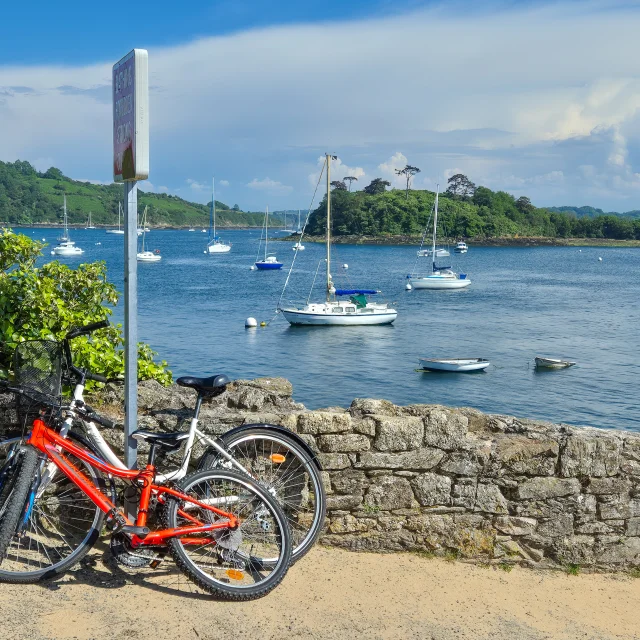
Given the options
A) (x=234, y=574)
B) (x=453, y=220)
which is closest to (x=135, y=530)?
(x=234, y=574)

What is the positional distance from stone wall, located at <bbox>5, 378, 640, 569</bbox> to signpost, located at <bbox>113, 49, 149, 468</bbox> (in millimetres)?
431

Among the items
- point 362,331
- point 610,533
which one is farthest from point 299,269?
point 610,533

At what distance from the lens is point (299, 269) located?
336ft

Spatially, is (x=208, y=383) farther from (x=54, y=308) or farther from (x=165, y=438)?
(x=54, y=308)

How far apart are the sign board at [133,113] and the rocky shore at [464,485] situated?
1.64m

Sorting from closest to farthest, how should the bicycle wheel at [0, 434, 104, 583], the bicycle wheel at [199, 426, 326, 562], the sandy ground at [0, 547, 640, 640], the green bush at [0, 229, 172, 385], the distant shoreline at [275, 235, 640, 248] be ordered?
the sandy ground at [0, 547, 640, 640] < the bicycle wheel at [0, 434, 104, 583] < the bicycle wheel at [199, 426, 326, 562] < the green bush at [0, 229, 172, 385] < the distant shoreline at [275, 235, 640, 248]

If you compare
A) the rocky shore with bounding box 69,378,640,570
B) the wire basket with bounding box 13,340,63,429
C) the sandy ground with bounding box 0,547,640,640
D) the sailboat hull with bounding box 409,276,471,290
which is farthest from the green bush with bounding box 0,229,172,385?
the sailboat hull with bounding box 409,276,471,290

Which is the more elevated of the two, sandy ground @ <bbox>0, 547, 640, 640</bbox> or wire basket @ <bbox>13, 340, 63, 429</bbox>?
wire basket @ <bbox>13, 340, 63, 429</bbox>

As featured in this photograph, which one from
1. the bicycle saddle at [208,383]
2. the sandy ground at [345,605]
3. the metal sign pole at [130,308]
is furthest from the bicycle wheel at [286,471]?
the metal sign pole at [130,308]

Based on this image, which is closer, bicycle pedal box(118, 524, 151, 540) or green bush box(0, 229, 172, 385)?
bicycle pedal box(118, 524, 151, 540)

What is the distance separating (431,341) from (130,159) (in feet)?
140

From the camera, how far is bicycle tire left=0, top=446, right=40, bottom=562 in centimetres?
432

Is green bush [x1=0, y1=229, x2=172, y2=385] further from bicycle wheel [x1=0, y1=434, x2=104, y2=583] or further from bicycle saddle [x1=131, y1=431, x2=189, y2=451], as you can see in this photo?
bicycle saddle [x1=131, y1=431, x2=189, y2=451]

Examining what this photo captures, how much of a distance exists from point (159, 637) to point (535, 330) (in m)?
49.2
